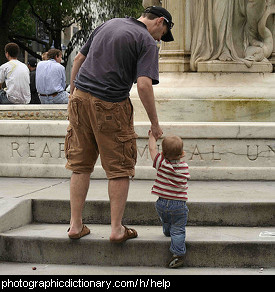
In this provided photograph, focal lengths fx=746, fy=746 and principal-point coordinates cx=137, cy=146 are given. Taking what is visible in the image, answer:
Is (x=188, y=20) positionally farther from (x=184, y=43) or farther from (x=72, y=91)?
(x=72, y=91)

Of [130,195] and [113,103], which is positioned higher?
[113,103]

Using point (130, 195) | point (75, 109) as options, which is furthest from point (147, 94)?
point (130, 195)

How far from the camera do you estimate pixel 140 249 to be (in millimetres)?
5715


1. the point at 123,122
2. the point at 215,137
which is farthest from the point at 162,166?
the point at 215,137

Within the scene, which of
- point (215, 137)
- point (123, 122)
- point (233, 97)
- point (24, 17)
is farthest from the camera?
point (24, 17)

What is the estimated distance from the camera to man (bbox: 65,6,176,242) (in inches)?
217

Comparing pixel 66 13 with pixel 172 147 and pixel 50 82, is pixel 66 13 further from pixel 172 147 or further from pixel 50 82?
pixel 172 147

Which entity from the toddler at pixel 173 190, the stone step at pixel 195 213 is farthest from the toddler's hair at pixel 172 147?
the stone step at pixel 195 213

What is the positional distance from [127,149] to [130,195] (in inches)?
41.7

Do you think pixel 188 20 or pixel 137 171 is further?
pixel 188 20

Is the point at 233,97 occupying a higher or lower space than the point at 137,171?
higher

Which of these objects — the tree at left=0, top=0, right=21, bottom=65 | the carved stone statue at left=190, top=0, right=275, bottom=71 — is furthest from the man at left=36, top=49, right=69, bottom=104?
the tree at left=0, top=0, right=21, bottom=65

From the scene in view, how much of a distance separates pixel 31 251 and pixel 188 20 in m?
3.98

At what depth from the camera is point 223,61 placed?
866cm
